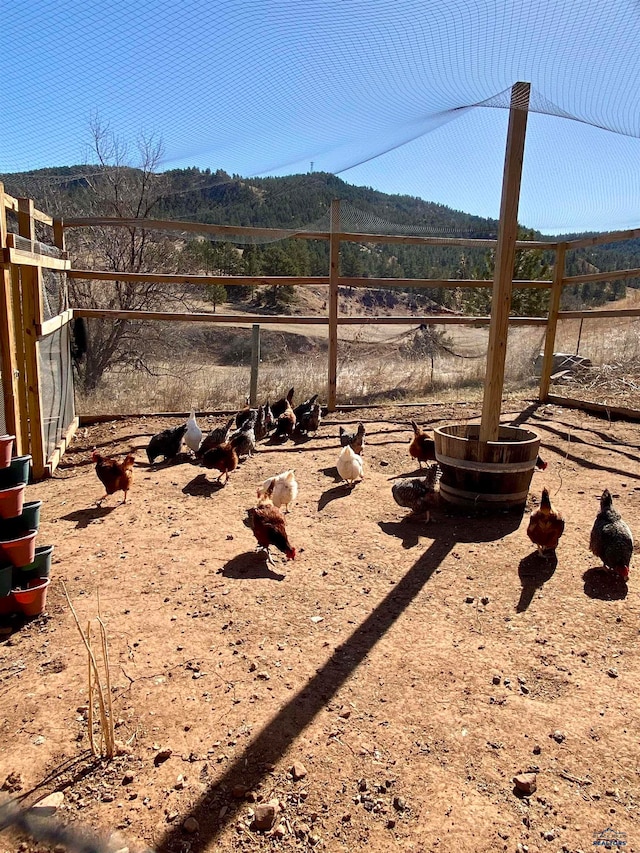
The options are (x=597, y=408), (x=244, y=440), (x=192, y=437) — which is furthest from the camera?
(x=597, y=408)

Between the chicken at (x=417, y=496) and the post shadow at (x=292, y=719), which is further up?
the chicken at (x=417, y=496)

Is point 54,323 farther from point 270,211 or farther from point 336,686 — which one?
point 336,686

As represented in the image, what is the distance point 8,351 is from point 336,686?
3704 mm

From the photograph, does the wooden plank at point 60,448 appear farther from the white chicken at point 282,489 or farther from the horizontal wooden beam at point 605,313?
the horizontal wooden beam at point 605,313

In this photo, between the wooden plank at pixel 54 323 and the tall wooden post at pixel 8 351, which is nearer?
the tall wooden post at pixel 8 351

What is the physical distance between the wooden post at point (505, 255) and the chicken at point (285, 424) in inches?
108

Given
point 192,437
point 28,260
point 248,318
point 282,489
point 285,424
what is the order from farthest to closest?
point 248,318 < point 285,424 < point 192,437 < point 28,260 < point 282,489

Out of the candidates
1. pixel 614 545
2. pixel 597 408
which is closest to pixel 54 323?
pixel 614 545

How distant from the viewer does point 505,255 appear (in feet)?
12.9

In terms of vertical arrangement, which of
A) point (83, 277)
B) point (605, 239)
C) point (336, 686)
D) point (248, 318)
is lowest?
point (336, 686)

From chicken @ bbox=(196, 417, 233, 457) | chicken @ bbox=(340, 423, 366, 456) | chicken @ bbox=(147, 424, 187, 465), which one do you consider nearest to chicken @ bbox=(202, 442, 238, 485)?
chicken @ bbox=(196, 417, 233, 457)

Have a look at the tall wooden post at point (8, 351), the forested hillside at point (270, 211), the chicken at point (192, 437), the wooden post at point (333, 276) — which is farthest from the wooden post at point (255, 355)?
the tall wooden post at point (8, 351)

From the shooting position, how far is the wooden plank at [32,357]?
4.79m

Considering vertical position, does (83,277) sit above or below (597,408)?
above
